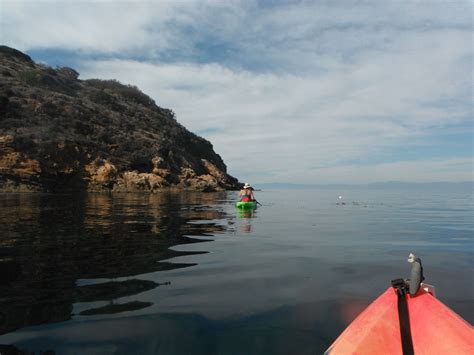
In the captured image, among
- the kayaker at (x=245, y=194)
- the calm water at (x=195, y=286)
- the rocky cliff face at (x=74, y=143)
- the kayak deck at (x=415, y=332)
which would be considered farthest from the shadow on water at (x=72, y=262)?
the rocky cliff face at (x=74, y=143)

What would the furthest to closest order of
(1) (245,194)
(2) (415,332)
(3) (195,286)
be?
(1) (245,194) → (3) (195,286) → (2) (415,332)

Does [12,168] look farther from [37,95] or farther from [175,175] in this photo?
[175,175]

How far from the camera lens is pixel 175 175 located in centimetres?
4528

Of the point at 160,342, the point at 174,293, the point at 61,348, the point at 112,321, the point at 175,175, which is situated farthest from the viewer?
the point at 175,175

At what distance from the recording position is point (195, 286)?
5605 millimetres

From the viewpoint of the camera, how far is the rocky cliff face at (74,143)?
1283 inches

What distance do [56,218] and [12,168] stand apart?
21.8 meters

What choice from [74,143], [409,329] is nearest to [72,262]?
[409,329]

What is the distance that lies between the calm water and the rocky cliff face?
980 inches

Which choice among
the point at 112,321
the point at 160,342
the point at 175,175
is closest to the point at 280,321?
the point at 160,342

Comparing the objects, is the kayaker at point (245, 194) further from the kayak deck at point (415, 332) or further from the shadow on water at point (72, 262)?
the kayak deck at point (415, 332)

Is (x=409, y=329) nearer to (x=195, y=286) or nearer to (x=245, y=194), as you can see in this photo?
(x=195, y=286)

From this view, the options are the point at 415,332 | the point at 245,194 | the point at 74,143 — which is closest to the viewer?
the point at 415,332

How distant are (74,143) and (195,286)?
34941mm
